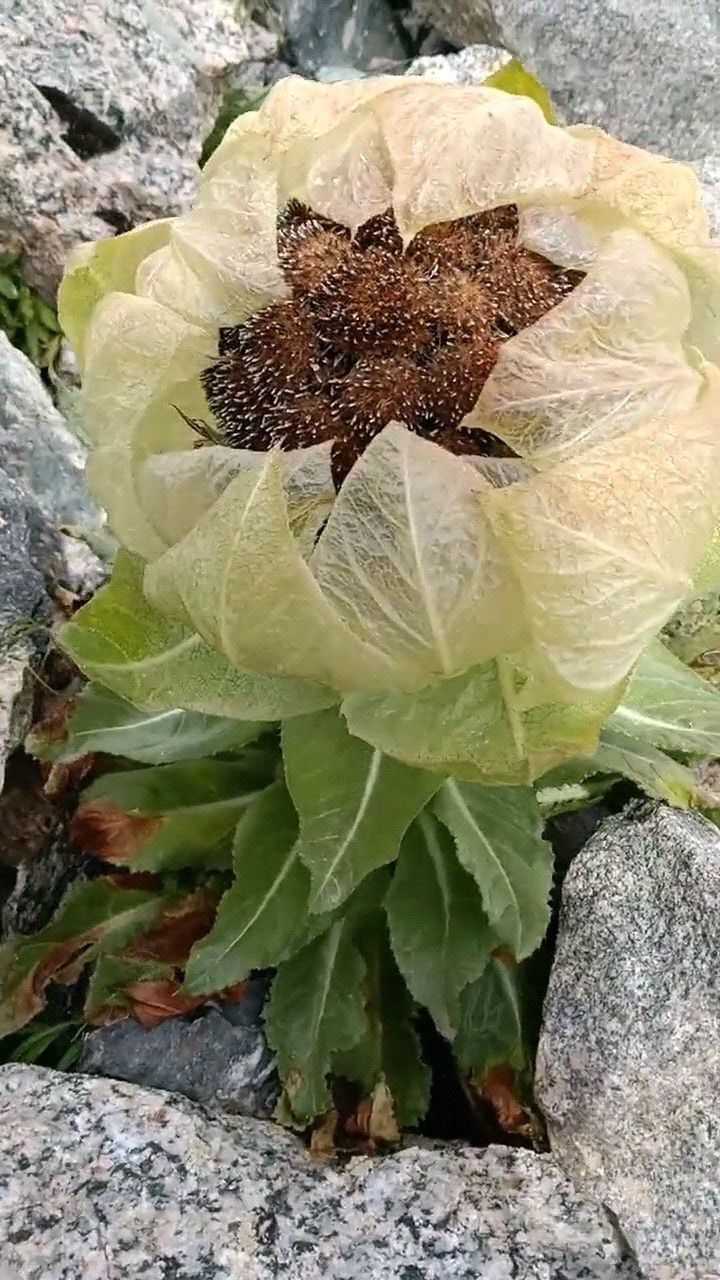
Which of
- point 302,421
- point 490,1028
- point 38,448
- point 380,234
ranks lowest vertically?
point 490,1028

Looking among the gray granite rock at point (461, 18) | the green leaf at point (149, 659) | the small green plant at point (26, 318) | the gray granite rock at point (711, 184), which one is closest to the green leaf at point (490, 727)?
the green leaf at point (149, 659)

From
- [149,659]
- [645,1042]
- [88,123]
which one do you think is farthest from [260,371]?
[88,123]

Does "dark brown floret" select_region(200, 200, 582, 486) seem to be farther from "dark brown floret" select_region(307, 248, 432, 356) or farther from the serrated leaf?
the serrated leaf

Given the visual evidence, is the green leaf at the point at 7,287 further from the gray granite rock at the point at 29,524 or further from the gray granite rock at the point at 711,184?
the gray granite rock at the point at 711,184

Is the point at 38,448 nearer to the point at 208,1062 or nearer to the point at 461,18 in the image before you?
the point at 208,1062

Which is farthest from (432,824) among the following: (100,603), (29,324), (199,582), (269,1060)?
(29,324)

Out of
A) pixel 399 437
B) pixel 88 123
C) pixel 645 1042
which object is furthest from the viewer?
pixel 88 123
